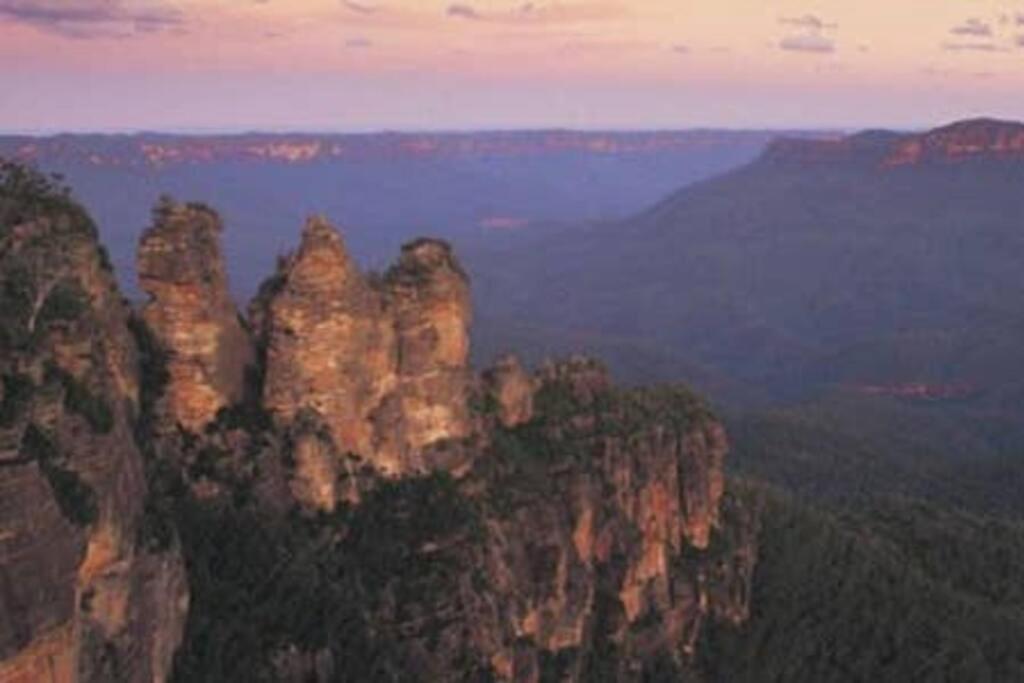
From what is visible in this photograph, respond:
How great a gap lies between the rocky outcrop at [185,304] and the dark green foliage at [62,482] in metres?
14.2

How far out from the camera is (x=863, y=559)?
3199 inches

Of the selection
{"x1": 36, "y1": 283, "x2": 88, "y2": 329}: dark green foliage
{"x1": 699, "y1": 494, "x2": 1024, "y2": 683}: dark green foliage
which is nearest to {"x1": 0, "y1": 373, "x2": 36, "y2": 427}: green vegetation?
{"x1": 36, "y1": 283, "x2": 88, "y2": 329}: dark green foliage

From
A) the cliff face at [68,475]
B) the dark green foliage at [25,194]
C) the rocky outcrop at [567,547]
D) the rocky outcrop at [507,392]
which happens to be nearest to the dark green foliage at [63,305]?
the cliff face at [68,475]

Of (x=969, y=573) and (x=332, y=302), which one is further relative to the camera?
(x=969, y=573)

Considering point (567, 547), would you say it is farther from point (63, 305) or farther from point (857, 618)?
point (63, 305)

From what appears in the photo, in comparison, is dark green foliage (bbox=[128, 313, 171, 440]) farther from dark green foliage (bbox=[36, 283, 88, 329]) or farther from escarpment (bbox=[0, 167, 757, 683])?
dark green foliage (bbox=[36, 283, 88, 329])

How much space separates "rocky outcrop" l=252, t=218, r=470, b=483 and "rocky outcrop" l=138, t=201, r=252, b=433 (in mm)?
3163

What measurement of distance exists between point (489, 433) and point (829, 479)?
3165 inches

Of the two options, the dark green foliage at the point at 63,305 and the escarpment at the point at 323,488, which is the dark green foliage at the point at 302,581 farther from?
the dark green foliage at the point at 63,305

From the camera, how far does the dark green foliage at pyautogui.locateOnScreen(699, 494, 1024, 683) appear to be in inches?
2844

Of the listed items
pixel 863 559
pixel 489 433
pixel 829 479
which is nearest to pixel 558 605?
pixel 489 433

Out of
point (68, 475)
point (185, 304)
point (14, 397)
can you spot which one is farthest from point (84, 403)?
point (185, 304)

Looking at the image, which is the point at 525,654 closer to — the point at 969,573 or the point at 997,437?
the point at 969,573

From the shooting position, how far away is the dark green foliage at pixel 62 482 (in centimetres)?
3519
